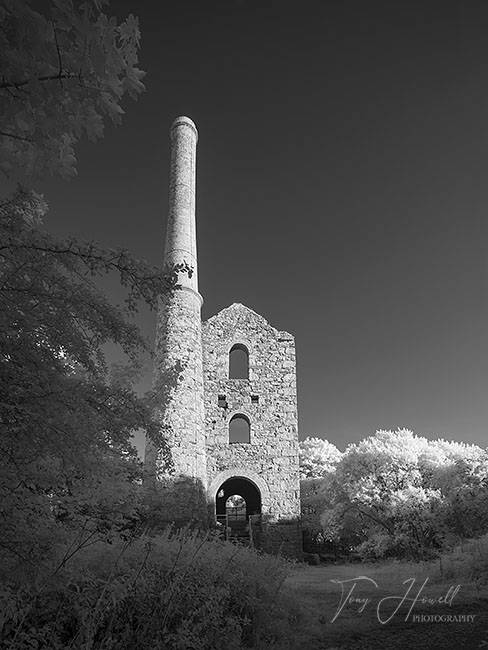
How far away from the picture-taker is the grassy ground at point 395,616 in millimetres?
6128

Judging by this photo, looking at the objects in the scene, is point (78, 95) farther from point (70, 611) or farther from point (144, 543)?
point (144, 543)

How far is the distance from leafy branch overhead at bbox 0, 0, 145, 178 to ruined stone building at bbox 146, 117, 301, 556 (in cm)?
1311

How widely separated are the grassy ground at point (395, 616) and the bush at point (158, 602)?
58cm

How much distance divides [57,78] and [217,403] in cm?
1776

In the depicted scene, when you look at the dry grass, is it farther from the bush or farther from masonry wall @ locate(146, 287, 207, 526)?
masonry wall @ locate(146, 287, 207, 526)

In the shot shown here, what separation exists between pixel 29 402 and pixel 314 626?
5.81 metres

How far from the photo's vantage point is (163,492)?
14656 mm

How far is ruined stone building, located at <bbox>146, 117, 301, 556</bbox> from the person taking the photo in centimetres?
1585

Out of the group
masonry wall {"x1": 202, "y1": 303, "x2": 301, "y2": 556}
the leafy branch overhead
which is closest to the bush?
the leafy branch overhead

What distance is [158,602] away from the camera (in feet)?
19.1

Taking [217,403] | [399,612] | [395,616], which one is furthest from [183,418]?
[395,616]

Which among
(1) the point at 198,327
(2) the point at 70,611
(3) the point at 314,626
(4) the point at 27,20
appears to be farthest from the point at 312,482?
(4) the point at 27,20

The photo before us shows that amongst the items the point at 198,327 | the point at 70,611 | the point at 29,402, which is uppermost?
the point at 198,327
